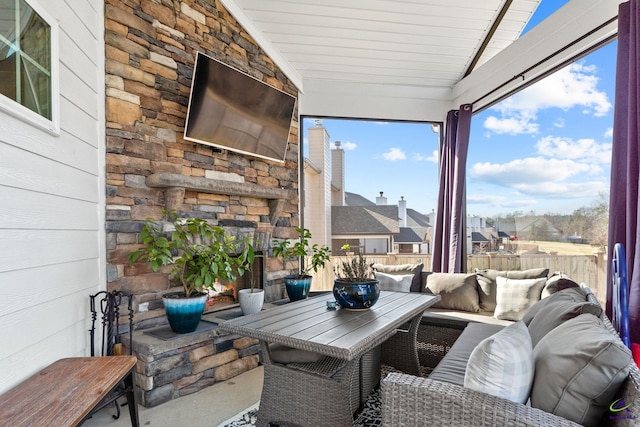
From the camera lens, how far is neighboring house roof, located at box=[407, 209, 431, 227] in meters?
4.78

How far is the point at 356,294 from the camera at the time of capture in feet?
7.45

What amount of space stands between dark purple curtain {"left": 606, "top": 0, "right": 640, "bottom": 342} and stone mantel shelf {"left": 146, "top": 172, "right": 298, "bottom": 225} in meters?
2.76

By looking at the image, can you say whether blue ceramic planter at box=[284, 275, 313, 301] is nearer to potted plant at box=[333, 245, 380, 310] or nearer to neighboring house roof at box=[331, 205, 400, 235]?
neighboring house roof at box=[331, 205, 400, 235]

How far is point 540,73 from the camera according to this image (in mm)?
3514


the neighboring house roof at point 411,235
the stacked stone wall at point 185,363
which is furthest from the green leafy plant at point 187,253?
the neighboring house roof at point 411,235

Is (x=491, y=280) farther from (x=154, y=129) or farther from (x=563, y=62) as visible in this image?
(x=154, y=129)

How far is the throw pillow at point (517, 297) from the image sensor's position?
3.08 meters

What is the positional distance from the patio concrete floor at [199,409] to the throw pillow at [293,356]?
601 millimetres

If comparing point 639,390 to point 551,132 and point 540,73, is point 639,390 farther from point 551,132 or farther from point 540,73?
point 540,73

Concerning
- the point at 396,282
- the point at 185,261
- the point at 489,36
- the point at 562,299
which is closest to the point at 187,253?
the point at 185,261

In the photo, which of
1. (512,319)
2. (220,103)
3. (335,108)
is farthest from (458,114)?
(220,103)

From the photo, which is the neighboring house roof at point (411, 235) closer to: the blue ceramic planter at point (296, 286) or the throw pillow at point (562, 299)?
the blue ceramic planter at point (296, 286)

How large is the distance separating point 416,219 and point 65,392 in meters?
4.05

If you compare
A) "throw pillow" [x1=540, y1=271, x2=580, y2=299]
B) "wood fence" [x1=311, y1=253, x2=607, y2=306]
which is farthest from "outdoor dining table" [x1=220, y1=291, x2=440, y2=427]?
"wood fence" [x1=311, y1=253, x2=607, y2=306]
